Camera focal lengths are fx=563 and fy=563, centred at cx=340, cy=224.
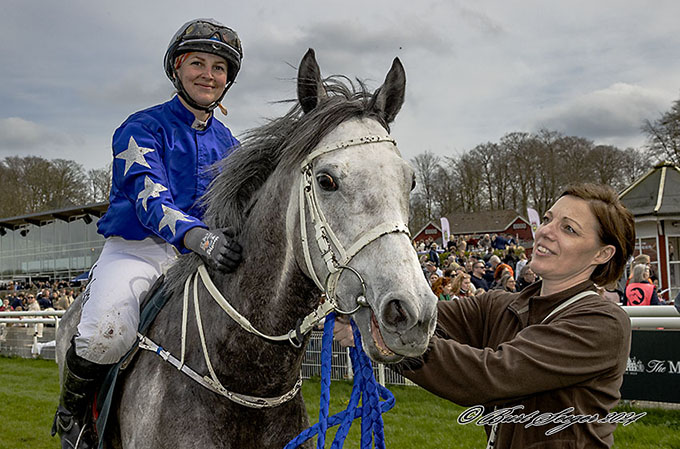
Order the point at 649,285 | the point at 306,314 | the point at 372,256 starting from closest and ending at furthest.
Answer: the point at 372,256, the point at 306,314, the point at 649,285

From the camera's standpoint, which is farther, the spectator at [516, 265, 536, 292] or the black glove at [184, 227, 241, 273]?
the spectator at [516, 265, 536, 292]

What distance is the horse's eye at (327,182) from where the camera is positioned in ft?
6.39

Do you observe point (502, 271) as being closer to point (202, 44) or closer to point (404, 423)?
point (404, 423)

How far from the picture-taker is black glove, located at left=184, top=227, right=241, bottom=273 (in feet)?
7.22

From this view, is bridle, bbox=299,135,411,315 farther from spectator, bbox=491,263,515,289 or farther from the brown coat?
spectator, bbox=491,263,515,289

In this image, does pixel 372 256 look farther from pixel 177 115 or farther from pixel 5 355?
pixel 5 355

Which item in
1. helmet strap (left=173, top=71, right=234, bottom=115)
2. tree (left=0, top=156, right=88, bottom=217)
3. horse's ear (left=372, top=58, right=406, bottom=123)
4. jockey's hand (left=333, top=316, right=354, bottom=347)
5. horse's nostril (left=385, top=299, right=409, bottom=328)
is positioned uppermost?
tree (left=0, top=156, right=88, bottom=217)

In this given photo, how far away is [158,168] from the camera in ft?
8.46

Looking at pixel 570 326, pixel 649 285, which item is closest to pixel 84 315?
pixel 570 326

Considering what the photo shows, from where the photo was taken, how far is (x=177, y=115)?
282 cm

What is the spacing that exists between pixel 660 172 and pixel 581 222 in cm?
1806

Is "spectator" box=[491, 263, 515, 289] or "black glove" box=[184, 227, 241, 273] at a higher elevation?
"black glove" box=[184, 227, 241, 273]

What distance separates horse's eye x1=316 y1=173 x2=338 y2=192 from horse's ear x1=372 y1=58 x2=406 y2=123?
449 mm

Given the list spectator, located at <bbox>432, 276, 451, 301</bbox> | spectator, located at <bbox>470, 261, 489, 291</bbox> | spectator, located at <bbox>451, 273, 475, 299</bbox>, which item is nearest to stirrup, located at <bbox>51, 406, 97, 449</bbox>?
spectator, located at <bbox>432, 276, 451, 301</bbox>
